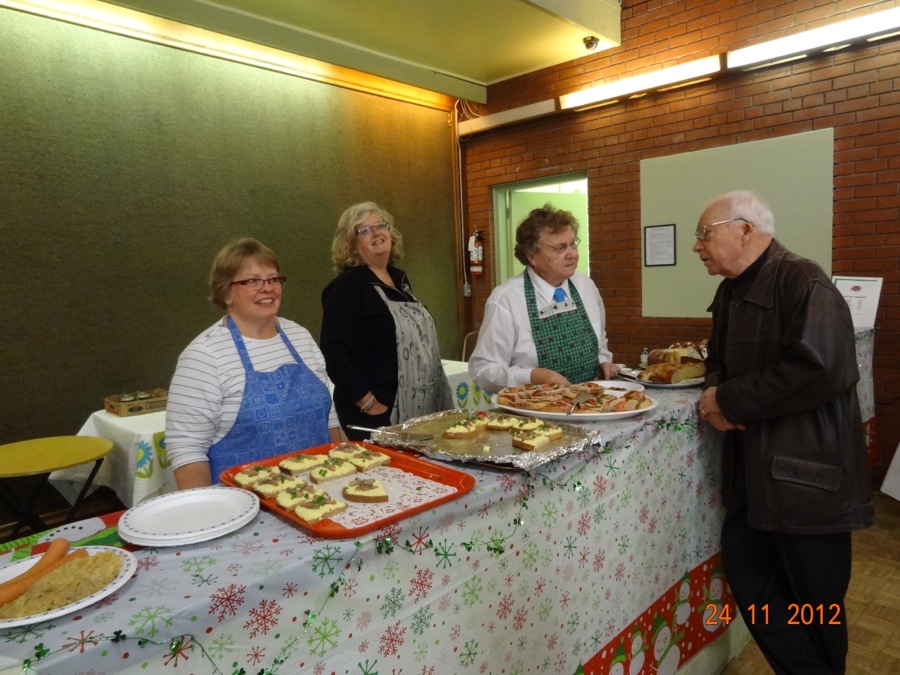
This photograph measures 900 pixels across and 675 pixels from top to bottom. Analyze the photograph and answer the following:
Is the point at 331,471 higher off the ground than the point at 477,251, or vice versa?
the point at 477,251

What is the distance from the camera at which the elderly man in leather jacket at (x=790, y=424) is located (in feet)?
6.11

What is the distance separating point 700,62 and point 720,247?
11.8ft

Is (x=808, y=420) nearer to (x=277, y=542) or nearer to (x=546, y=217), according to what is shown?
(x=546, y=217)

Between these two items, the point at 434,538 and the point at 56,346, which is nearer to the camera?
the point at 434,538

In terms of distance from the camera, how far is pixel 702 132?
514 centimetres

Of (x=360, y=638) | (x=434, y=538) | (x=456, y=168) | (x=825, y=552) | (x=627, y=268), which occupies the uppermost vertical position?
(x=456, y=168)

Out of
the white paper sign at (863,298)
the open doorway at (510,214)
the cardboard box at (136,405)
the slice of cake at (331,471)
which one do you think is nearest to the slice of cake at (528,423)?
the slice of cake at (331,471)

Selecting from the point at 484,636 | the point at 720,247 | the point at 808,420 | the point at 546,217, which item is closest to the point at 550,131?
the point at 546,217

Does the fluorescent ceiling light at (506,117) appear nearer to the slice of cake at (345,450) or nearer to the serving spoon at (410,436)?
the serving spoon at (410,436)

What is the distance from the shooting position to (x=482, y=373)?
8.48 feet

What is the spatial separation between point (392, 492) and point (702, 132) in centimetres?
492

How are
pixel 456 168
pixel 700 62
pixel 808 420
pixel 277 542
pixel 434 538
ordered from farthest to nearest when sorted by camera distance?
pixel 456 168, pixel 700 62, pixel 808 420, pixel 434 538, pixel 277 542
